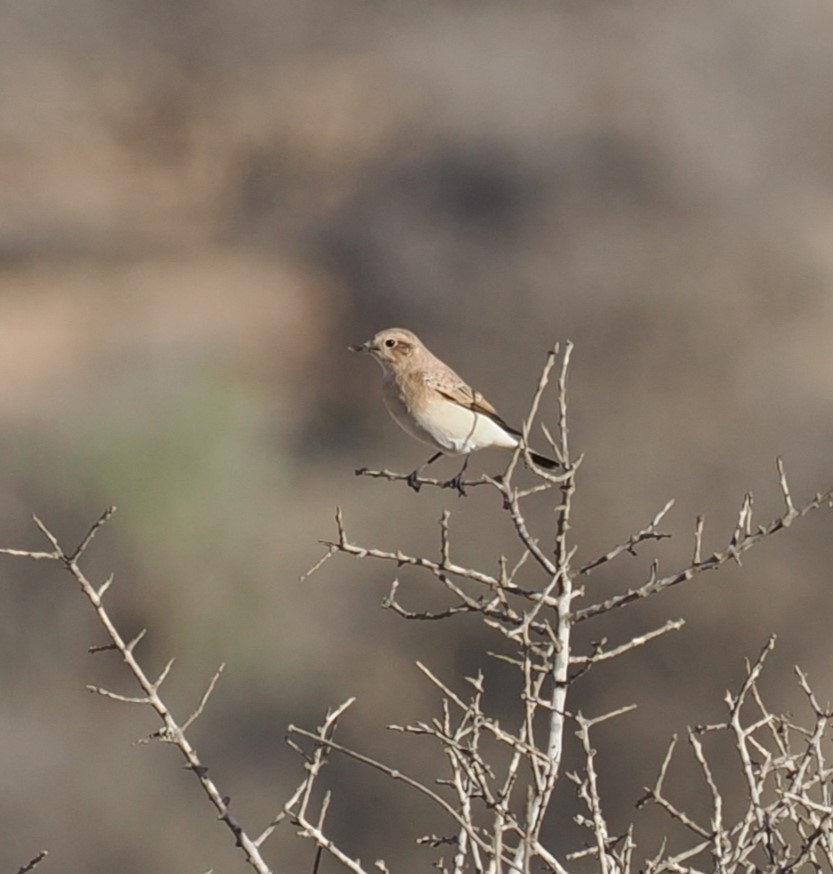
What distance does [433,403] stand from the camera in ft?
12.3

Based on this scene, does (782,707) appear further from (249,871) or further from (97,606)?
(97,606)

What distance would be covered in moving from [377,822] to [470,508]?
1.68 metres

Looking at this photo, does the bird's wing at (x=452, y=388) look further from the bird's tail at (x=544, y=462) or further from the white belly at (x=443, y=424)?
the bird's tail at (x=544, y=462)

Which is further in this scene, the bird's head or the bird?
the bird's head

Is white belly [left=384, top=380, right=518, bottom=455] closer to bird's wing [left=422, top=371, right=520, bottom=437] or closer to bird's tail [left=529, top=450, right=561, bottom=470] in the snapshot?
bird's wing [left=422, top=371, right=520, bottom=437]

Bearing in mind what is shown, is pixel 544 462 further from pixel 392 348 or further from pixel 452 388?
pixel 392 348

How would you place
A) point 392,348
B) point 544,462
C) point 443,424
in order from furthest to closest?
point 544,462 < point 392,348 < point 443,424

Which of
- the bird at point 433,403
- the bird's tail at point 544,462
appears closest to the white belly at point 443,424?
the bird at point 433,403

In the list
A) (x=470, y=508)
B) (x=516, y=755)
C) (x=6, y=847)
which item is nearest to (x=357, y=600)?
(x=470, y=508)

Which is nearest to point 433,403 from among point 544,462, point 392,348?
point 392,348

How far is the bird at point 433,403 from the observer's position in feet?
Result: 12.3

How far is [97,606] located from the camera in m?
2.35

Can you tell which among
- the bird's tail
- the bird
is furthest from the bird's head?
the bird's tail

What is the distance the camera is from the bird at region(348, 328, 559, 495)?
12.3ft
